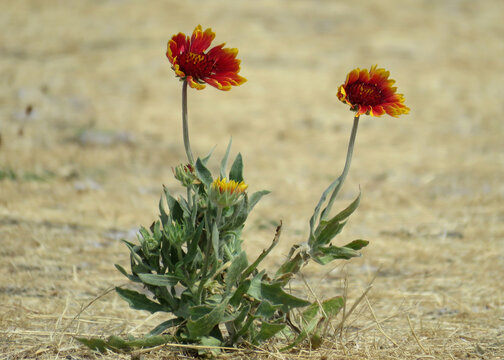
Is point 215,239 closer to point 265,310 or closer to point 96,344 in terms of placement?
point 265,310

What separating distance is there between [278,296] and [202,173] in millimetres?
426

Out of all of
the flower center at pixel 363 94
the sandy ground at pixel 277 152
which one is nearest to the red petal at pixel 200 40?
the flower center at pixel 363 94

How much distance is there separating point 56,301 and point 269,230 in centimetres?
149

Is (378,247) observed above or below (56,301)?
above

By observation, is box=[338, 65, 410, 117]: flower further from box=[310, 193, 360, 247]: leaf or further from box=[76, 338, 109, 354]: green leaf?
box=[76, 338, 109, 354]: green leaf

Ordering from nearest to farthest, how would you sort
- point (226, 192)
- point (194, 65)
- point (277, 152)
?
point (226, 192) → point (194, 65) → point (277, 152)

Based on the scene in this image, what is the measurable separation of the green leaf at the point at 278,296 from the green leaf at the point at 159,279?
25cm

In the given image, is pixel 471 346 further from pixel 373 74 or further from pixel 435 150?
pixel 435 150

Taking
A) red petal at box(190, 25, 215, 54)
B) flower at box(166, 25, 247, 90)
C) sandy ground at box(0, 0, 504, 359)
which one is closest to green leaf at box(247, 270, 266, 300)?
sandy ground at box(0, 0, 504, 359)

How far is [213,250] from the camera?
6.06ft

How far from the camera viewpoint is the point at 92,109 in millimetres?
5523

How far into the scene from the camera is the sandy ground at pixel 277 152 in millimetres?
2514

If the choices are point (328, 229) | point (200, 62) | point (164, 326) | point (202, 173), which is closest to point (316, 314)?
point (328, 229)

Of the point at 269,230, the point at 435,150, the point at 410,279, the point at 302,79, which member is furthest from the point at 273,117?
the point at 410,279
